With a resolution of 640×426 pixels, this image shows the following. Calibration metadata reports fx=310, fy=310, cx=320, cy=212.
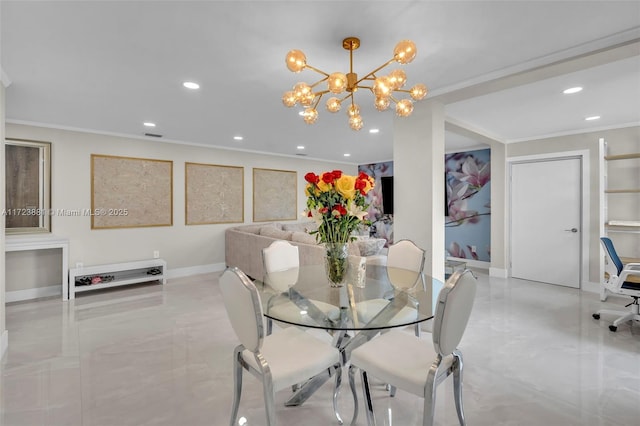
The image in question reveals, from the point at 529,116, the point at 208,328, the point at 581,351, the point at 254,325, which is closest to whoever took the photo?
the point at 254,325

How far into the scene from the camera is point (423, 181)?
10.4 ft

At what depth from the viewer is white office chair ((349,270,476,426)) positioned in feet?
4.82

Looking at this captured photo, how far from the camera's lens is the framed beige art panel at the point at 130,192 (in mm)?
4711

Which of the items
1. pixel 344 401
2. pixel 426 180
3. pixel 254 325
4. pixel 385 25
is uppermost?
pixel 385 25

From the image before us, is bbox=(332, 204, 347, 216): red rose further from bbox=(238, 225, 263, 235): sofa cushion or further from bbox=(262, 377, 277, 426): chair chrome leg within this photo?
bbox=(238, 225, 263, 235): sofa cushion

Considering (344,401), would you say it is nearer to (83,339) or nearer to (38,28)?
(83,339)

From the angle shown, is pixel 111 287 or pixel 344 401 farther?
pixel 111 287

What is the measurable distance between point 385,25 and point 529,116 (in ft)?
10.1

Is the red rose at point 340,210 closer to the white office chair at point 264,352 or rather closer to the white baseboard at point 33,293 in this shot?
the white office chair at point 264,352

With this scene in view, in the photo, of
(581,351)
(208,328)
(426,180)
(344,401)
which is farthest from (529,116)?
(208,328)

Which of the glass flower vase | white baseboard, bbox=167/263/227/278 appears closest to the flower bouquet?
the glass flower vase

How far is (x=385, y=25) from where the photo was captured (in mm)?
1891

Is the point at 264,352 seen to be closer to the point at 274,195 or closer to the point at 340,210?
the point at 340,210

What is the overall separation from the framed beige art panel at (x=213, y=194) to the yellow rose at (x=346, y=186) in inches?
174
